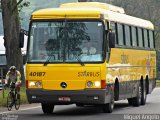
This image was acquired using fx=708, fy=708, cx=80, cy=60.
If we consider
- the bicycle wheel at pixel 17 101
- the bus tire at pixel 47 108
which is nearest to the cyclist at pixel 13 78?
the bicycle wheel at pixel 17 101

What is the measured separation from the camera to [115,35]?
77.9ft

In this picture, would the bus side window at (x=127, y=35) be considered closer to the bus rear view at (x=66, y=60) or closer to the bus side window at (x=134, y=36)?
the bus side window at (x=134, y=36)

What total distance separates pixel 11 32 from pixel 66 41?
13651 mm

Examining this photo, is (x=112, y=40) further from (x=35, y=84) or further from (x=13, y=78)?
(x=13, y=78)

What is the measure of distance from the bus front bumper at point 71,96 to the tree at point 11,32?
43.2 ft

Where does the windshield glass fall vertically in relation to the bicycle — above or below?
above

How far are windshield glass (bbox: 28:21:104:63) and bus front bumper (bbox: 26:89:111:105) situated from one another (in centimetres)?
95

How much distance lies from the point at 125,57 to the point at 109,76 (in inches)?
126

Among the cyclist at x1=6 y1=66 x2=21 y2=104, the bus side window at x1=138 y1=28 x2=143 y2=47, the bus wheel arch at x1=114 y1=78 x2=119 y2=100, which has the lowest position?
the bus wheel arch at x1=114 y1=78 x2=119 y2=100

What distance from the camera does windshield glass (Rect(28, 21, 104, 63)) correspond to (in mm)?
21609

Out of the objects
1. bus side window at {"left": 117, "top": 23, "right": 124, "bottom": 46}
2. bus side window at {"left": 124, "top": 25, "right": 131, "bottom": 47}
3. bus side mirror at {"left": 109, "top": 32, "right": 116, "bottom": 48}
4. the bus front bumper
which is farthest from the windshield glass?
bus side window at {"left": 124, "top": 25, "right": 131, "bottom": 47}

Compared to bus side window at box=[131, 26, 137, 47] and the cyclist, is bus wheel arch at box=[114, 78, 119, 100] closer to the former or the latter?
bus side window at box=[131, 26, 137, 47]

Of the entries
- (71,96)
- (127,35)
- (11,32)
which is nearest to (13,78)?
(127,35)

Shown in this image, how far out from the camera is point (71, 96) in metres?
21.4
